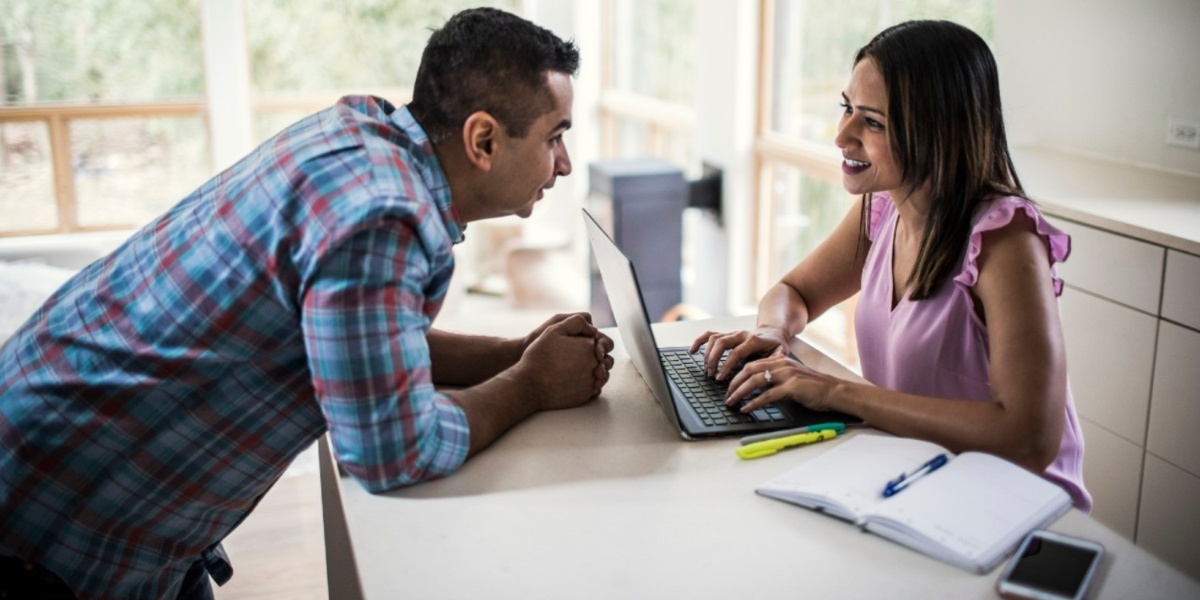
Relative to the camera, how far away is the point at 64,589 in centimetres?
129

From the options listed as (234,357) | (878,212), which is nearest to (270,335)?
(234,357)

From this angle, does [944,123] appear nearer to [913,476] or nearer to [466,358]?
[913,476]

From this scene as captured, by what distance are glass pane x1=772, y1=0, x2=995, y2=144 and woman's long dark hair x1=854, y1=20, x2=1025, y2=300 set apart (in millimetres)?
1708

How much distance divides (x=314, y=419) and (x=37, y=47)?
4891mm

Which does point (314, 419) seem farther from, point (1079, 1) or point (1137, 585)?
point (1079, 1)

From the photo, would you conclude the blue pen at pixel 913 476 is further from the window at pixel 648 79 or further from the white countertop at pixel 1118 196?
the window at pixel 648 79

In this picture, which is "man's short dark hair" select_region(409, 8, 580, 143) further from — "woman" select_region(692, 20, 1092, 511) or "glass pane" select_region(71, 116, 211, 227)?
"glass pane" select_region(71, 116, 211, 227)

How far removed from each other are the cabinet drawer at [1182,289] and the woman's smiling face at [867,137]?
739 mm

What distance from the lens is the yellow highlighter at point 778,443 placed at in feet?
4.42

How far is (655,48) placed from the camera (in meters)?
5.66

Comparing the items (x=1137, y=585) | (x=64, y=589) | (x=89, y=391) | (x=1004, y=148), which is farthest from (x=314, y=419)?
(x=1004, y=148)

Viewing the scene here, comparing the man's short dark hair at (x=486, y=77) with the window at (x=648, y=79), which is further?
the window at (x=648, y=79)

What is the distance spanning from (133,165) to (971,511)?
5.38 meters

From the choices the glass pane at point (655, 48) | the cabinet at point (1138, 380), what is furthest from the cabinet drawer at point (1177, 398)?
the glass pane at point (655, 48)
